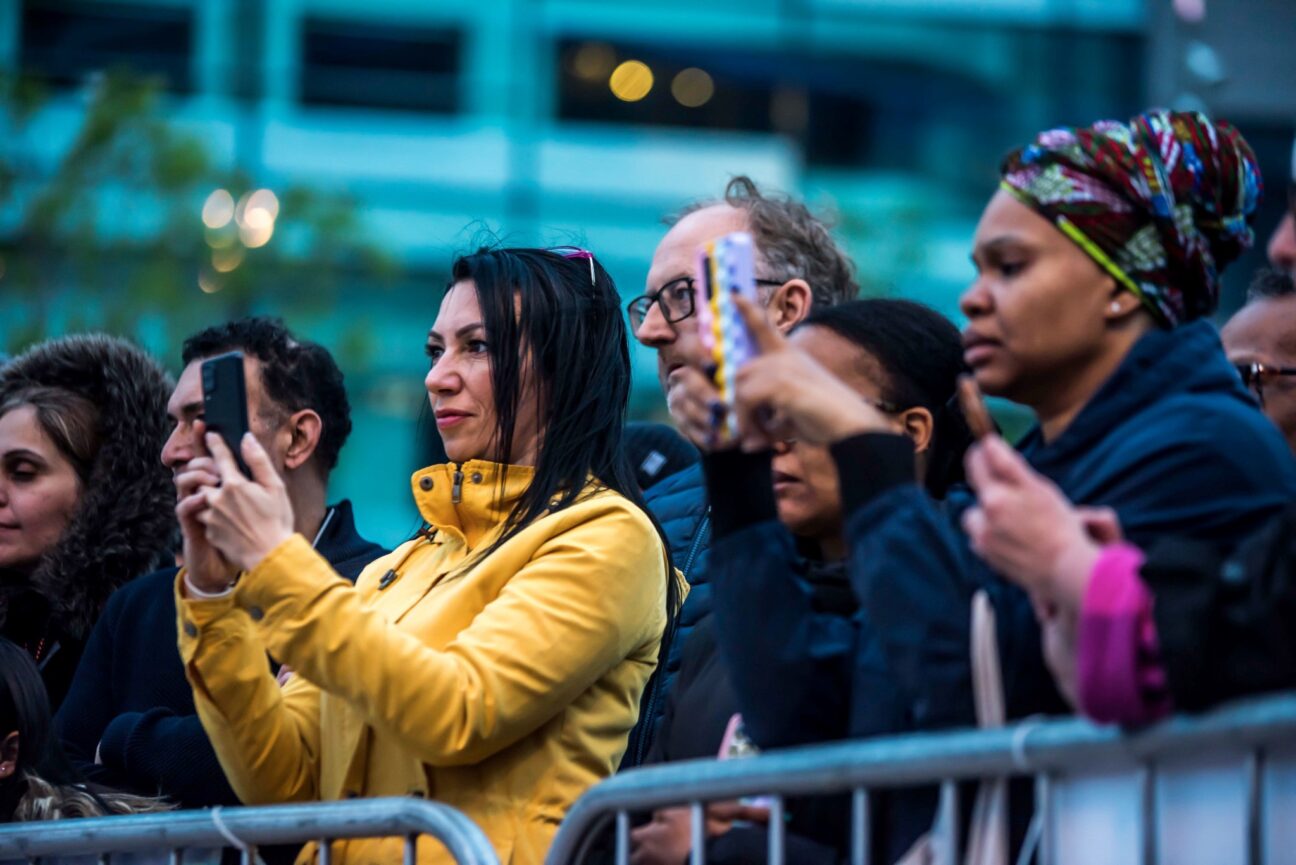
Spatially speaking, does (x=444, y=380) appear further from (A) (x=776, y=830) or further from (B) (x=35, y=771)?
(A) (x=776, y=830)

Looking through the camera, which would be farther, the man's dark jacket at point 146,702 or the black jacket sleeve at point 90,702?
the black jacket sleeve at point 90,702

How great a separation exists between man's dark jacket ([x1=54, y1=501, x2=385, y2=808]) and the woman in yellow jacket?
1.07 ft

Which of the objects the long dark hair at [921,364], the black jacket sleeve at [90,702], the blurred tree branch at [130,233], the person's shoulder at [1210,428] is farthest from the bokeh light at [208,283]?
the person's shoulder at [1210,428]

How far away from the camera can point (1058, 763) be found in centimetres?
240

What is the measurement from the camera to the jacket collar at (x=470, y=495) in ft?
12.5

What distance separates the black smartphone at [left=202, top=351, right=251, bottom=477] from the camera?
3.56 m

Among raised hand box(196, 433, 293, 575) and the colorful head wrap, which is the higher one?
the colorful head wrap

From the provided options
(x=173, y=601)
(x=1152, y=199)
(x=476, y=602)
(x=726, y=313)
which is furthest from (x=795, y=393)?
(x=173, y=601)

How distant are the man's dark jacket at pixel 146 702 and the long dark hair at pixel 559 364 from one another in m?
0.95

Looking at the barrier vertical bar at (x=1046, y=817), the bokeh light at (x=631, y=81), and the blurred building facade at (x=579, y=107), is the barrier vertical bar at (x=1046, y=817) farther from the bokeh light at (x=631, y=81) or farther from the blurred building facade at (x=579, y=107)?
the bokeh light at (x=631, y=81)

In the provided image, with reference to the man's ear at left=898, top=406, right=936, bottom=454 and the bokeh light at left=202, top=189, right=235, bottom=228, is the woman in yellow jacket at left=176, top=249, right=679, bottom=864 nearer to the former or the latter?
the man's ear at left=898, top=406, right=936, bottom=454

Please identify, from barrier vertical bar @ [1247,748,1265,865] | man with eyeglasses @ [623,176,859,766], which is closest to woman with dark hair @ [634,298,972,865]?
barrier vertical bar @ [1247,748,1265,865]

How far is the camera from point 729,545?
2.92 metres

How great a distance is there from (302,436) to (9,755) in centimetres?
115
